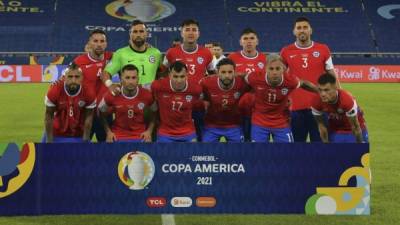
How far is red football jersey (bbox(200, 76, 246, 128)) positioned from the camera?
7.03 meters

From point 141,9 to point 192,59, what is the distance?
34402 mm

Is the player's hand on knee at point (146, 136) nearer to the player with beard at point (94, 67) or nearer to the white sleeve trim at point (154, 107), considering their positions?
the white sleeve trim at point (154, 107)

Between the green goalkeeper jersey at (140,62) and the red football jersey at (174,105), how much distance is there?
2.25 ft

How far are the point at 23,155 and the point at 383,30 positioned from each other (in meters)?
38.0

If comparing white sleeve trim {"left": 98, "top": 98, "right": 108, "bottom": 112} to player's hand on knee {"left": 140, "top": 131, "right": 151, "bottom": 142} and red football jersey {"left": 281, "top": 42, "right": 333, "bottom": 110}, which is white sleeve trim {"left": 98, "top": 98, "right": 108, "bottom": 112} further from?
red football jersey {"left": 281, "top": 42, "right": 333, "bottom": 110}

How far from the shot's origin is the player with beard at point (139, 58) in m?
7.45

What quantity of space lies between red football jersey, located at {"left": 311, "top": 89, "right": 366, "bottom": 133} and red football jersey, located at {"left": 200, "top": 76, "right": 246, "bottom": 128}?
0.97m

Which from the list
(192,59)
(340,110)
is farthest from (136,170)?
(192,59)

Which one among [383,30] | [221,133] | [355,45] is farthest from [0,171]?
[383,30]

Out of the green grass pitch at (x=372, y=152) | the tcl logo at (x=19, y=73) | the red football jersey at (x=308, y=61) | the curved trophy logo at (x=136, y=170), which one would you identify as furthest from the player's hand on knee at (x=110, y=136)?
the tcl logo at (x=19, y=73)

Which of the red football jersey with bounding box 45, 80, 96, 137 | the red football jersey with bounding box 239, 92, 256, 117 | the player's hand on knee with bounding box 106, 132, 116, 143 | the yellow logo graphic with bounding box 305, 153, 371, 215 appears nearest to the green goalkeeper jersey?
the red football jersey with bounding box 45, 80, 96, 137

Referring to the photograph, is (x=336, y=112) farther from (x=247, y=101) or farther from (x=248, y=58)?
(x=248, y=58)

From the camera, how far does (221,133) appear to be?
7.25 m

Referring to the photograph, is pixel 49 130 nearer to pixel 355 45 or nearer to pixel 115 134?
pixel 115 134
